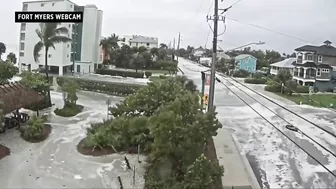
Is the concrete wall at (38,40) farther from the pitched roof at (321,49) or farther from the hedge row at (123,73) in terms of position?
the pitched roof at (321,49)

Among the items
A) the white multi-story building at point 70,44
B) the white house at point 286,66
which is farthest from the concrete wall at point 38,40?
the white house at point 286,66

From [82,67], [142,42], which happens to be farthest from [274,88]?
[142,42]

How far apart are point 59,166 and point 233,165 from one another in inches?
286

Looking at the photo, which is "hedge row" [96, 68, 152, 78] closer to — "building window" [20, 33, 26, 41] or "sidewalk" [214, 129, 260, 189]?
"building window" [20, 33, 26, 41]

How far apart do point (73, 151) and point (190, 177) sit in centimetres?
787

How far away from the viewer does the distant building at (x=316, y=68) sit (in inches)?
1890

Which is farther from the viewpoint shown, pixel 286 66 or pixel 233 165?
pixel 286 66

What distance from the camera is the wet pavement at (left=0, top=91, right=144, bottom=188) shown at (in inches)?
521

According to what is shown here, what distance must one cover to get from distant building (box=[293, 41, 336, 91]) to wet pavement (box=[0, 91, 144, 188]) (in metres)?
35.9

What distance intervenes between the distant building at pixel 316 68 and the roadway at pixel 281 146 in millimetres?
17564

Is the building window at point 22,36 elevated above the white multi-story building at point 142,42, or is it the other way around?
the white multi-story building at point 142,42

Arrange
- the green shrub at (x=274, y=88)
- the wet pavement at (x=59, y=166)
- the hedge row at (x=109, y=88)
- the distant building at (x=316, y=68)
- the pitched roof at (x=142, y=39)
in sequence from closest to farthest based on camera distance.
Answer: the wet pavement at (x=59, y=166)
the hedge row at (x=109, y=88)
the green shrub at (x=274, y=88)
the distant building at (x=316, y=68)
the pitched roof at (x=142, y=39)

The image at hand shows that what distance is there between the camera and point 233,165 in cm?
1587
